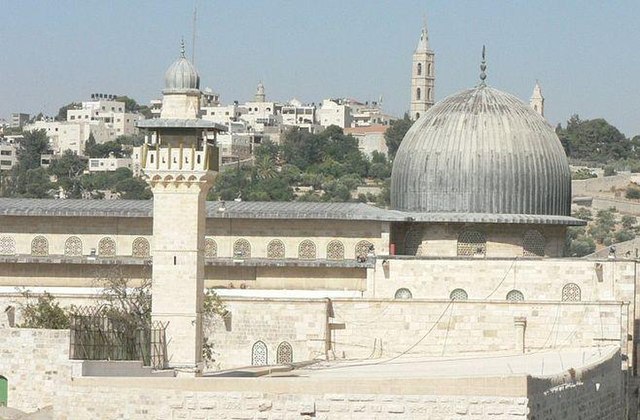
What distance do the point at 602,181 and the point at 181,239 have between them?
88082 millimetres

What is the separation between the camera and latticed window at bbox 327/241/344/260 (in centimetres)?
4169

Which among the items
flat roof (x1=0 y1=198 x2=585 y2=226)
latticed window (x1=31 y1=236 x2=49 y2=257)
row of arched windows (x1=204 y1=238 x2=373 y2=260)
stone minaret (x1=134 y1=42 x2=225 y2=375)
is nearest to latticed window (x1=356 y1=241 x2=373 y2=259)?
row of arched windows (x1=204 y1=238 x2=373 y2=260)

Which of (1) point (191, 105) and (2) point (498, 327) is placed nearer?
(1) point (191, 105)

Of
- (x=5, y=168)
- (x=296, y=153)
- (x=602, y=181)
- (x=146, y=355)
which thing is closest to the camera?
(x=146, y=355)

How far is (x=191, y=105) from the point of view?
33.1 m

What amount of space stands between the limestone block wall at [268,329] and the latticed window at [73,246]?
6264 mm

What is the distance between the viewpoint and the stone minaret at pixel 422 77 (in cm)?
14300

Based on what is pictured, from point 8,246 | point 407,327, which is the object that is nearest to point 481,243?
point 407,327

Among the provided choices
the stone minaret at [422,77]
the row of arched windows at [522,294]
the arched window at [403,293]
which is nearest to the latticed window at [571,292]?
the row of arched windows at [522,294]

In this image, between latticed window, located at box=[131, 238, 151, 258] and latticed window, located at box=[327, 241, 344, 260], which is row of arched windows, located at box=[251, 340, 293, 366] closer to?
latticed window, located at box=[327, 241, 344, 260]

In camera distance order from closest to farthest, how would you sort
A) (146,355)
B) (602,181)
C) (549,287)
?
(146,355), (549,287), (602,181)

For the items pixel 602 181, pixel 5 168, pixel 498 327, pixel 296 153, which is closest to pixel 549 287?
pixel 498 327

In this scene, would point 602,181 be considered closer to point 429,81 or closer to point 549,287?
point 429,81

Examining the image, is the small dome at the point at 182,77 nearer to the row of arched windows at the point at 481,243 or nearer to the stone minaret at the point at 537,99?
the row of arched windows at the point at 481,243
